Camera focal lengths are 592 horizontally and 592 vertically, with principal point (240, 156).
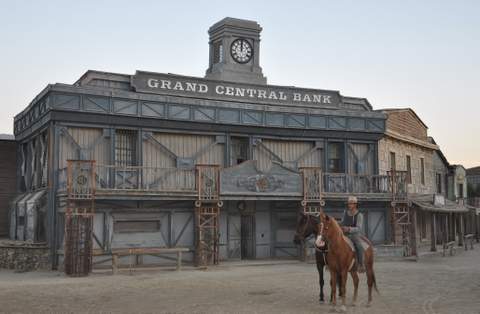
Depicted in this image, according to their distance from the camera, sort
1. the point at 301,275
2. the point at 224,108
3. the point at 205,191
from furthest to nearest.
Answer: the point at 224,108 → the point at 205,191 → the point at 301,275

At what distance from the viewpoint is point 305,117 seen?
28.4m

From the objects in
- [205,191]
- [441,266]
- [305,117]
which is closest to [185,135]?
[205,191]

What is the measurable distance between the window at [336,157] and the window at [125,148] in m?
9.98

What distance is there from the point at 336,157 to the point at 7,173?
667 inches

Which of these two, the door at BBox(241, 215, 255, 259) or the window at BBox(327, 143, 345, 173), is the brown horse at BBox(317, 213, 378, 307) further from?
the window at BBox(327, 143, 345, 173)

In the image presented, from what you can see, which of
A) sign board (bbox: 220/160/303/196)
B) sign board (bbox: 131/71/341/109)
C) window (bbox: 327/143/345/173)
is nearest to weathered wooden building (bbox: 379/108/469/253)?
window (bbox: 327/143/345/173)

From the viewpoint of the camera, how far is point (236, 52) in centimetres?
3022

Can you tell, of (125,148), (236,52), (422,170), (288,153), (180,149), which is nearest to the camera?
(125,148)

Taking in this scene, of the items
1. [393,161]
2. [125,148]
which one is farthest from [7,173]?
[393,161]

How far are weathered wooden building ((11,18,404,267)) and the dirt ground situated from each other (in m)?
2.92

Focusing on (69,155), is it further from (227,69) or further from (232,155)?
(227,69)

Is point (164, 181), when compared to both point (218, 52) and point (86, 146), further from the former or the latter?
point (218, 52)

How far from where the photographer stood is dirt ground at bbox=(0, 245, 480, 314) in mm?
13297

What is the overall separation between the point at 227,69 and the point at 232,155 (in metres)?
4.90
